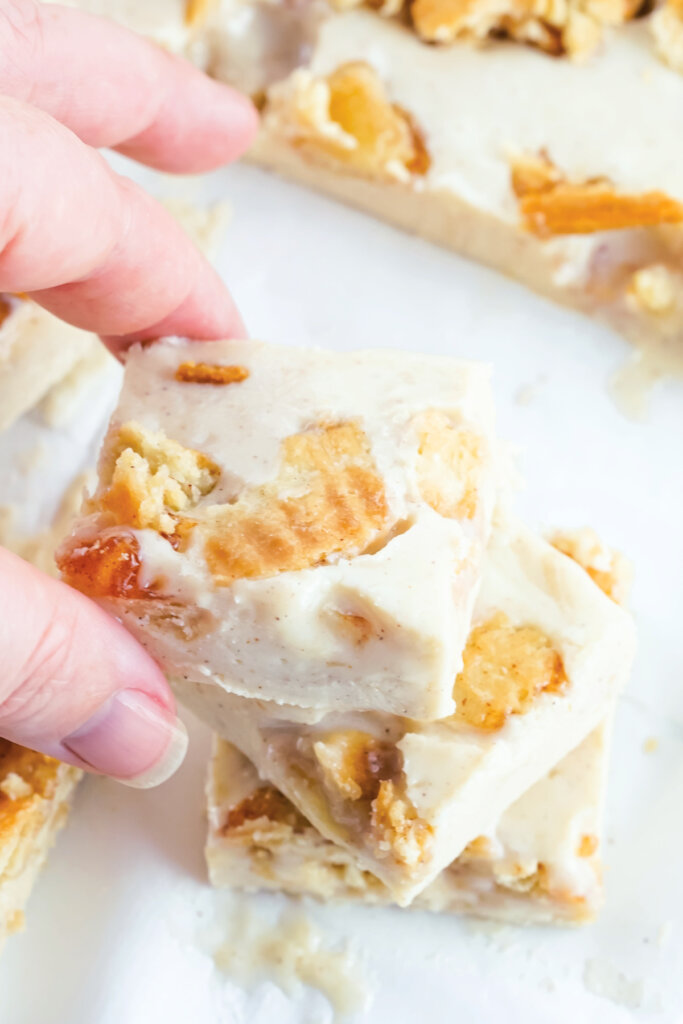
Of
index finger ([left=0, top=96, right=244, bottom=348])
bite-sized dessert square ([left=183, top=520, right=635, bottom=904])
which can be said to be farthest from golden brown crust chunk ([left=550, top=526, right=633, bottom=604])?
index finger ([left=0, top=96, right=244, bottom=348])

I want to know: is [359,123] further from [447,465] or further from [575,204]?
[447,465]

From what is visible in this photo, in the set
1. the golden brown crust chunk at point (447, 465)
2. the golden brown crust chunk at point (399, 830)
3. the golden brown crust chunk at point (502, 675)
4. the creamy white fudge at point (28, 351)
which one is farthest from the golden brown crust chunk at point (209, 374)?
the creamy white fudge at point (28, 351)

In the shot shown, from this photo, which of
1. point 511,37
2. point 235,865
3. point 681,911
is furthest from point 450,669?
point 511,37

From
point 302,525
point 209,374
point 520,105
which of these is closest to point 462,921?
point 302,525

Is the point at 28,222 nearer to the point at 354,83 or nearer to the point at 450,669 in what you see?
the point at 450,669

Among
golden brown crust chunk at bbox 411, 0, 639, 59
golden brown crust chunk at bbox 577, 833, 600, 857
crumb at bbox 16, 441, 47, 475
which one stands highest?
golden brown crust chunk at bbox 411, 0, 639, 59

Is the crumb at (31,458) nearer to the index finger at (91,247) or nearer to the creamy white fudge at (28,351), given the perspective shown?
the creamy white fudge at (28,351)

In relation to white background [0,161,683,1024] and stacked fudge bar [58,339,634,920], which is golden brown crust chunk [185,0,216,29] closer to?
white background [0,161,683,1024]
